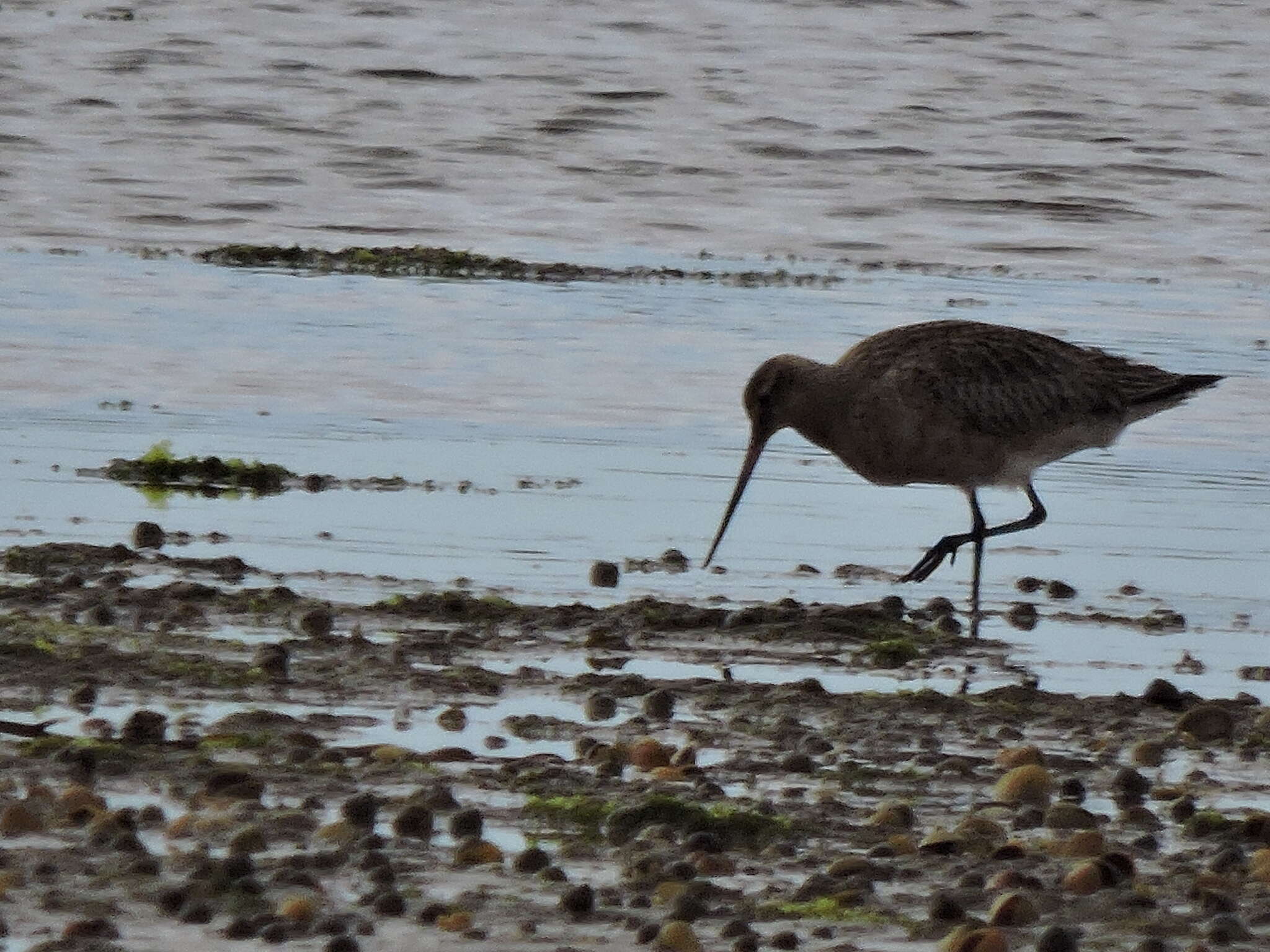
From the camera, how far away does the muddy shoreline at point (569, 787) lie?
4.70 m

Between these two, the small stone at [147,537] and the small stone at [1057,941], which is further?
the small stone at [147,537]

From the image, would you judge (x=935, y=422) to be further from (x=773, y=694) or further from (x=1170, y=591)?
(x=773, y=694)

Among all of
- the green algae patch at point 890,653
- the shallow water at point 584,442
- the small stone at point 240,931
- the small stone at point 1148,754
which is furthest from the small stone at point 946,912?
the green algae patch at point 890,653

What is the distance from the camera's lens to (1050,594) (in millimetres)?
8555

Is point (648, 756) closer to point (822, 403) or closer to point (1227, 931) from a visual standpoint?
point (1227, 931)

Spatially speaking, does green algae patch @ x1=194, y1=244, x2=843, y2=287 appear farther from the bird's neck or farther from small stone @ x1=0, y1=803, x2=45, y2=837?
small stone @ x1=0, y1=803, x2=45, y2=837

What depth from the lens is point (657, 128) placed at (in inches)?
910

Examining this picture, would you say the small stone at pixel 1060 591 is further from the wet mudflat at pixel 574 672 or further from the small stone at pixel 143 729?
the small stone at pixel 143 729

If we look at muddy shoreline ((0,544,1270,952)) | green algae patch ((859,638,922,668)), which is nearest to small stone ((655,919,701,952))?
muddy shoreline ((0,544,1270,952))

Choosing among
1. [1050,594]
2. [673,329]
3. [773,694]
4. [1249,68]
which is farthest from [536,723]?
[1249,68]

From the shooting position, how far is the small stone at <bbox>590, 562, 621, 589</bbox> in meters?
8.21

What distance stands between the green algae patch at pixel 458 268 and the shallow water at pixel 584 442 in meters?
0.36

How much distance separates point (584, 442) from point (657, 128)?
12400 millimetres

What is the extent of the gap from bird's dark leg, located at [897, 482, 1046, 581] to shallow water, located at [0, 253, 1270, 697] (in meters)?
0.09
